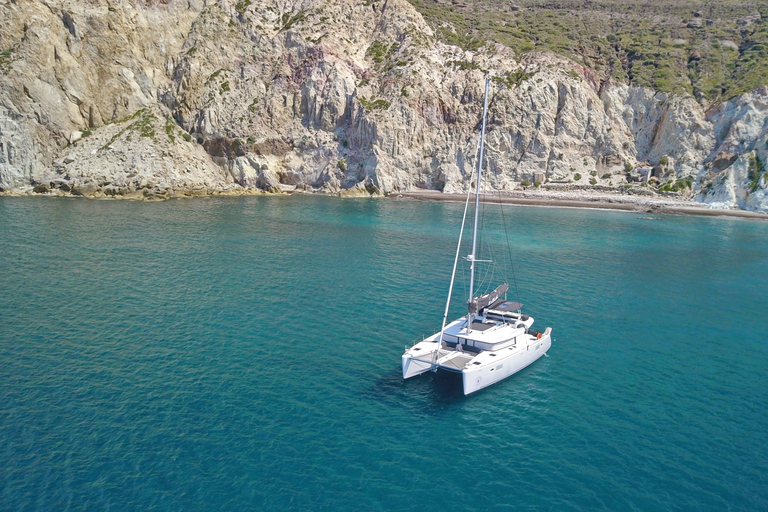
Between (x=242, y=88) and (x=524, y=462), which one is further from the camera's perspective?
(x=242, y=88)

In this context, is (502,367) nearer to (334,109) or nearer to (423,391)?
(423,391)

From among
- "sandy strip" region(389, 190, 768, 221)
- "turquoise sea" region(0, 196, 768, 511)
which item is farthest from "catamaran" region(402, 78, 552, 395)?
"sandy strip" region(389, 190, 768, 221)

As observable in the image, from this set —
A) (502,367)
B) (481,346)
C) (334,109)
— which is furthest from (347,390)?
(334,109)

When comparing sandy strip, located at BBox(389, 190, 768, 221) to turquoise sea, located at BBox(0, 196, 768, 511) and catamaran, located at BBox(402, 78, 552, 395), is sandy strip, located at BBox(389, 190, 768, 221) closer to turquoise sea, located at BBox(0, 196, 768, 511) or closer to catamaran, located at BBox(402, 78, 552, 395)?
turquoise sea, located at BBox(0, 196, 768, 511)

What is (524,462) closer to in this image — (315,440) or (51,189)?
(315,440)

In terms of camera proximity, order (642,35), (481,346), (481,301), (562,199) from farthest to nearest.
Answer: (642,35) → (562,199) → (481,301) → (481,346)

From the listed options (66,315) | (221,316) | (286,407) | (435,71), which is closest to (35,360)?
(66,315)
